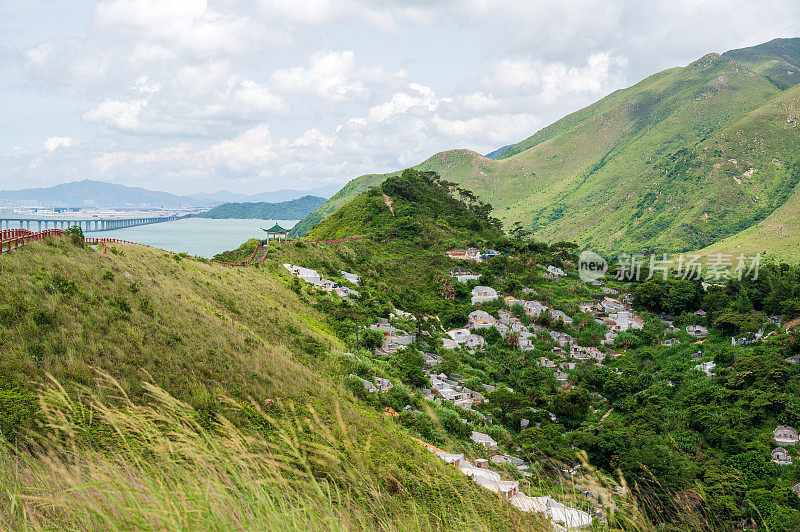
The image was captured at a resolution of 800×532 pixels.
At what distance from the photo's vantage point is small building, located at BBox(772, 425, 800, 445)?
73.9ft

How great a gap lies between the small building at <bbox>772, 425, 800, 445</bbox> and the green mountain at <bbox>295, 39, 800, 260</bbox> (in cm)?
7371

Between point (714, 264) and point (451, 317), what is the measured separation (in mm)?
51110

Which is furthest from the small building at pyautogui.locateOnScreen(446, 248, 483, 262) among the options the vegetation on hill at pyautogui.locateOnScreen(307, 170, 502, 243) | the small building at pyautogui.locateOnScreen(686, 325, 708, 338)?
the small building at pyautogui.locateOnScreen(686, 325, 708, 338)

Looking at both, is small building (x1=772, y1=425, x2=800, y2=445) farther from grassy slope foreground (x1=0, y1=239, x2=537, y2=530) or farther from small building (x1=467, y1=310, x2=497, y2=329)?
grassy slope foreground (x1=0, y1=239, x2=537, y2=530)

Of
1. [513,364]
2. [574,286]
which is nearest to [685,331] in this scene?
[574,286]

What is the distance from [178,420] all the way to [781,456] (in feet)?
88.7

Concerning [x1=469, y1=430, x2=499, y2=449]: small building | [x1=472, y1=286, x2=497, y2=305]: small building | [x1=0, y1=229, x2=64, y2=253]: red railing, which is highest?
[x1=0, y1=229, x2=64, y2=253]: red railing

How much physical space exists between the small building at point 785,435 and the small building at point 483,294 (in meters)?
23.0

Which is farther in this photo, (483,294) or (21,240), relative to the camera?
(483,294)

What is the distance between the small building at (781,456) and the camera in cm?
2127

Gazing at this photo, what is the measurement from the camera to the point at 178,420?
10.8 ft

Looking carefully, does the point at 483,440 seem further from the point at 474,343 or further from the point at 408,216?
the point at 408,216

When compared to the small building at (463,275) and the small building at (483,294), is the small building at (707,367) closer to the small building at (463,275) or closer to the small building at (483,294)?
the small building at (483,294)

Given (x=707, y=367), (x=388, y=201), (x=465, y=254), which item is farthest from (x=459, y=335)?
(x=388, y=201)
